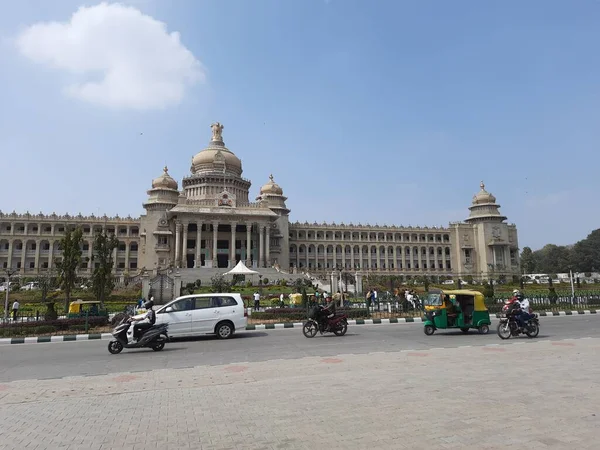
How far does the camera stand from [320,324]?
50.5ft

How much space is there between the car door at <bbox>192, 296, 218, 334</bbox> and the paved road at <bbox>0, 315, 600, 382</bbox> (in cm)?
42

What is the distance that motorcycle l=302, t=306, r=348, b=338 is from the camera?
50.3 ft

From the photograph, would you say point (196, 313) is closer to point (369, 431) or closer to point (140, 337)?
point (140, 337)

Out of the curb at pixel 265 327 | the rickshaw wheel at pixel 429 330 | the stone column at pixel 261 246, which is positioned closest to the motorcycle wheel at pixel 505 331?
the curb at pixel 265 327

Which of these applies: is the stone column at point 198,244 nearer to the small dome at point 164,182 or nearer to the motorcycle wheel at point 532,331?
the small dome at point 164,182

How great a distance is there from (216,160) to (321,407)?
2757 inches

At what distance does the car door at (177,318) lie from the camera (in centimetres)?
1481

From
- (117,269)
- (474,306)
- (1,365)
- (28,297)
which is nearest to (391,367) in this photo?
(474,306)

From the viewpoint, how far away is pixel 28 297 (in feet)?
124

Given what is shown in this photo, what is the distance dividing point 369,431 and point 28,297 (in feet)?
134

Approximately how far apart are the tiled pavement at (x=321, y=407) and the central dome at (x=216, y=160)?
217ft

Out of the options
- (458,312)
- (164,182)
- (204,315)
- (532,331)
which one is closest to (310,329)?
(204,315)

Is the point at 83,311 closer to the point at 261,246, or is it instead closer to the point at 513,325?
the point at 513,325

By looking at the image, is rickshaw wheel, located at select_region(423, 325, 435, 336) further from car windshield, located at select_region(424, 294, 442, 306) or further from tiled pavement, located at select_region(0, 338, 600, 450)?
tiled pavement, located at select_region(0, 338, 600, 450)
